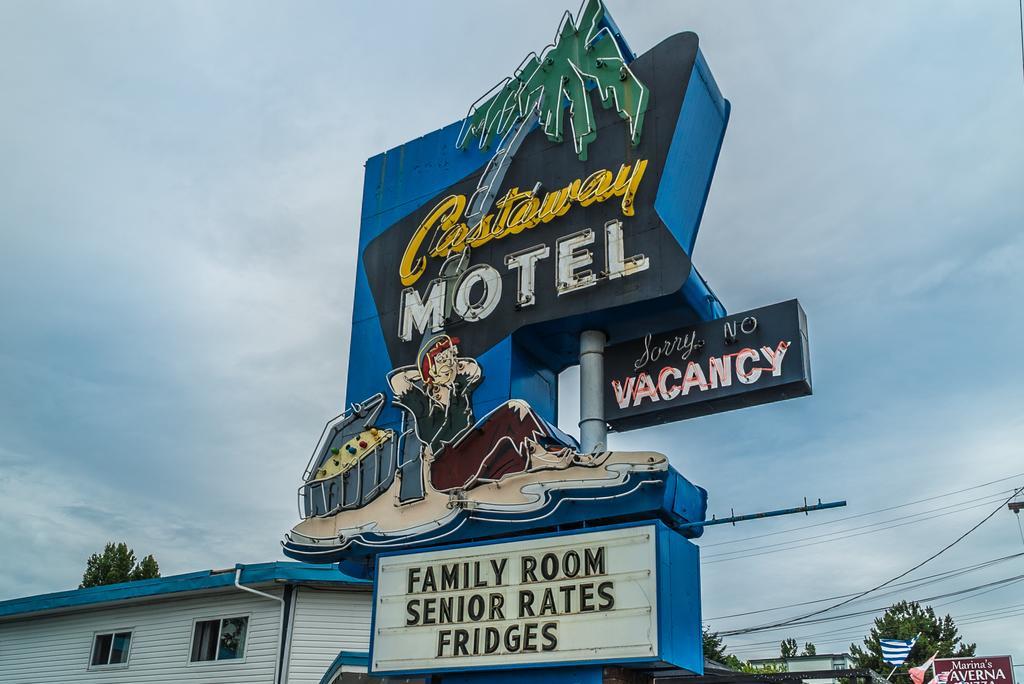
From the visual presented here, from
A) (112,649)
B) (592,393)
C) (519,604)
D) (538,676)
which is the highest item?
(592,393)

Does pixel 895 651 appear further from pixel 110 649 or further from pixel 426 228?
pixel 110 649

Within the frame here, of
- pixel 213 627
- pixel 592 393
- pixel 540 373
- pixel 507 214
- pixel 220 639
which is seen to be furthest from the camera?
pixel 213 627

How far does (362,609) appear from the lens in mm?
21906

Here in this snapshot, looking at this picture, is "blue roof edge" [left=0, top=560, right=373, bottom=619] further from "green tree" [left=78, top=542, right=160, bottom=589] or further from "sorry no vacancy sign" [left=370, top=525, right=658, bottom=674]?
"green tree" [left=78, top=542, right=160, bottom=589]

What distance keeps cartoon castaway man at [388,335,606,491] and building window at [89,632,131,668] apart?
12.7 meters

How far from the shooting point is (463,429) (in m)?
15.1

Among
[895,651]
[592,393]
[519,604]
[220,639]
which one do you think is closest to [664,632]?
[519,604]

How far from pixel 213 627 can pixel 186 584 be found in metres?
1.20

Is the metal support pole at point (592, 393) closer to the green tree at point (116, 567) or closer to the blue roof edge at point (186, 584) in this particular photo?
the blue roof edge at point (186, 584)

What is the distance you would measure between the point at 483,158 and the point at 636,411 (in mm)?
5880

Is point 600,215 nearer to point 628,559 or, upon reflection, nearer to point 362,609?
point 628,559

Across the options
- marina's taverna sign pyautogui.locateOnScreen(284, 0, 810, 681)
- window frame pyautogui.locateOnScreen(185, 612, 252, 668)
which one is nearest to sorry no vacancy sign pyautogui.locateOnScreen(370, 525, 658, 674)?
marina's taverna sign pyautogui.locateOnScreen(284, 0, 810, 681)

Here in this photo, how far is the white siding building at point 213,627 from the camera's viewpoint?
2125 centimetres

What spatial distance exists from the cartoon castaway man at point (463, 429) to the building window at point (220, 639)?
923 cm
